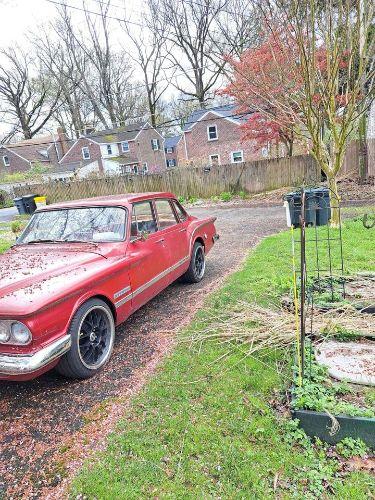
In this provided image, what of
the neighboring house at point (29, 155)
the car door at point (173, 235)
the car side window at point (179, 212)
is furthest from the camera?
the neighboring house at point (29, 155)

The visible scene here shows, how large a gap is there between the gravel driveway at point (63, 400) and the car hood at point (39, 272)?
0.93 meters

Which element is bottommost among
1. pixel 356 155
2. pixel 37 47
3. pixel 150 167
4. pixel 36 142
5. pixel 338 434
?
pixel 338 434

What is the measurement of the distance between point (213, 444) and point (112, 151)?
38857mm

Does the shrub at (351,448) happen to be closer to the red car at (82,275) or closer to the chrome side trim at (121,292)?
the red car at (82,275)

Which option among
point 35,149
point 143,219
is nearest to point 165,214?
point 143,219

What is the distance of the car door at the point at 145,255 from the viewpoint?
3.97 m

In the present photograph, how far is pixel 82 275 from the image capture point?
10.4 ft

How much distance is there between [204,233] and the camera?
6.12 metres

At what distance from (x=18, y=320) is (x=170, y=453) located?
4.77 ft

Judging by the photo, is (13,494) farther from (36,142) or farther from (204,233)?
(36,142)

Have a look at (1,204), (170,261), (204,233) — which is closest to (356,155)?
(204,233)

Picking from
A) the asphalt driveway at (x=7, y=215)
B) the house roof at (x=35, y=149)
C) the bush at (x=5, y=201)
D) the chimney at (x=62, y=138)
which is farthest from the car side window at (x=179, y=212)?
the house roof at (x=35, y=149)

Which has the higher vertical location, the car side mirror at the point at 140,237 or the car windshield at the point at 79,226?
the car windshield at the point at 79,226

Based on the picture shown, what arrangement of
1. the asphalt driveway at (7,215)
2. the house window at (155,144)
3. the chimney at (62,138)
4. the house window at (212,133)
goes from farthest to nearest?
the chimney at (62,138), the house window at (155,144), the house window at (212,133), the asphalt driveway at (7,215)
